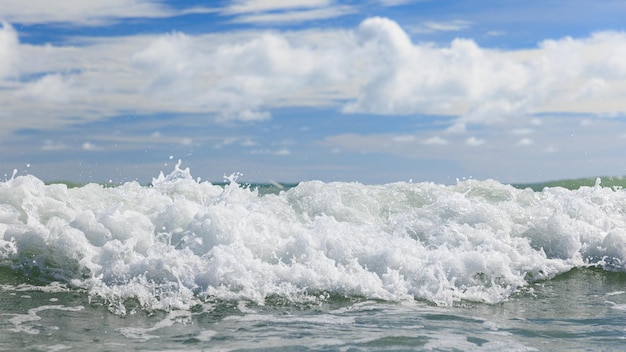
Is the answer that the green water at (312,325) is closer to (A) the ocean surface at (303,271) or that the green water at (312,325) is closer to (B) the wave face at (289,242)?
(A) the ocean surface at (303,271)

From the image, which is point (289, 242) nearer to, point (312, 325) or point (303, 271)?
point (303, 271)

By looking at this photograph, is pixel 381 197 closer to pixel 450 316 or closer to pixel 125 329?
pixel 450 316

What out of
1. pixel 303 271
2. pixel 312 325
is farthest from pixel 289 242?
pixel 312 325

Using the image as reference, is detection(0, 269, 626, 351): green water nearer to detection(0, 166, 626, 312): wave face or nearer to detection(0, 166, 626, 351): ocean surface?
detection(0, 166, 626, 351): ocean surface

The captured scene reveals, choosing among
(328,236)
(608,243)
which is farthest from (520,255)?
(328,236)

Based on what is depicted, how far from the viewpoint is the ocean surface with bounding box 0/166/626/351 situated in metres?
6.96

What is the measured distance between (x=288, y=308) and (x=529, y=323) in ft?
8.94

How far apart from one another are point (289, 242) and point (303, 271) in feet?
2.85

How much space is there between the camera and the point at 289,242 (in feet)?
31.9

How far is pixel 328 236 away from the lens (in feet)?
32.3

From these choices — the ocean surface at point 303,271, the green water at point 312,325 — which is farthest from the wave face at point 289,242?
the green water at point 312,325

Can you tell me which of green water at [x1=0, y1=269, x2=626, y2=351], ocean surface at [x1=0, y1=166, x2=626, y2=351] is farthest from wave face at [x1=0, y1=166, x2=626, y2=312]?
green water at [x1=0, y1=269, x2=626, y2=351]

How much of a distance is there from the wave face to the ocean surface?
0.03m

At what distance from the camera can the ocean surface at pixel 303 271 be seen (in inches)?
274
